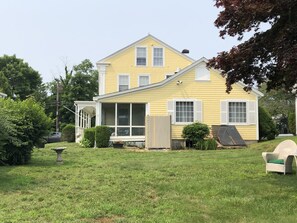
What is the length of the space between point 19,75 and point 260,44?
43.6 meters

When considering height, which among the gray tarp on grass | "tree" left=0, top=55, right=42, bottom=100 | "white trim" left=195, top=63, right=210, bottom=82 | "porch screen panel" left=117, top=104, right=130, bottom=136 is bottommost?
the gray tarp on grass

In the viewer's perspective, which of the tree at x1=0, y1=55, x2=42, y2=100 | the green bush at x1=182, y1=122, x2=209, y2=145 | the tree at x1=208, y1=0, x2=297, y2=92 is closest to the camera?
the tree at x1=208, y1=0, x2=297, y2=92

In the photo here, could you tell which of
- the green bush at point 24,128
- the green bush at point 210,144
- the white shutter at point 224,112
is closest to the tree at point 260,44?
the green bush at point 24,128

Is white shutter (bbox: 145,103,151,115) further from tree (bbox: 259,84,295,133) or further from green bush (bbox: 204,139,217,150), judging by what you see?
tree (bbox: 259,84,295,133)

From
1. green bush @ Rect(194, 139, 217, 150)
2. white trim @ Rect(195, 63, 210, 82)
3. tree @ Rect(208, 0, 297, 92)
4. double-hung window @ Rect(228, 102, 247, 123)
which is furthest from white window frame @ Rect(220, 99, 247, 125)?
tree @ Rect(208, 0, 297, 92)

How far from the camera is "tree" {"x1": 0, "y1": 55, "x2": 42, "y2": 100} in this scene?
153ft

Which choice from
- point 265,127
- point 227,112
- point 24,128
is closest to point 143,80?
point 227,112

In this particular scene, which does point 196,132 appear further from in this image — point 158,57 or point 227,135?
point 158,57

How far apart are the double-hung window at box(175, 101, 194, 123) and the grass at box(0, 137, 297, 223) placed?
9881mm

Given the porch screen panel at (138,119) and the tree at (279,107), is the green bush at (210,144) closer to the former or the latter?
the porch screen panel at (138,119)

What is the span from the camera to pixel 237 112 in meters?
21.5

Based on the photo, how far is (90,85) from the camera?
158 ft

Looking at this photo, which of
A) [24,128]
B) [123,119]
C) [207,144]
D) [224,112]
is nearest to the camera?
[24,128]

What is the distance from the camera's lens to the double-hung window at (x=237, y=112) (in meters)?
21.4
